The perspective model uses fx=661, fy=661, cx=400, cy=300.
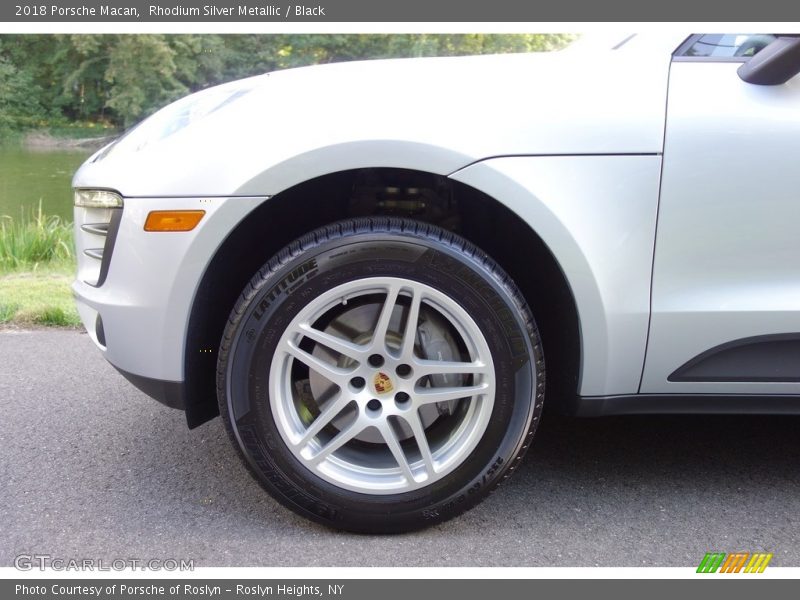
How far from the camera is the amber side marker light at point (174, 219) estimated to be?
173 cm

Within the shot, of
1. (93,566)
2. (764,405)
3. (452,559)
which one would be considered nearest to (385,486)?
(452,559)

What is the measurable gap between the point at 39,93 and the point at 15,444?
25.4m

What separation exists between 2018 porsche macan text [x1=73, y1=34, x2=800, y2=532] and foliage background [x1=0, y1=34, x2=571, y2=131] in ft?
66.3

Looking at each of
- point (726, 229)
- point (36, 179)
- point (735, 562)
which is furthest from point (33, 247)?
point (36, 179)

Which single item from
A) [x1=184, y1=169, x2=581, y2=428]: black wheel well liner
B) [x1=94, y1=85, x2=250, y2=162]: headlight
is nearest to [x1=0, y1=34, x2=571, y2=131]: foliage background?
[x1=94, y1=85, x2=250, y2=162]: headlight

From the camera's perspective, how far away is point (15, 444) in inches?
94.1

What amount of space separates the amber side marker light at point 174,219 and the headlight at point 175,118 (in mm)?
253

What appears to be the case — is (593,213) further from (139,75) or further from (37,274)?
(139,75)

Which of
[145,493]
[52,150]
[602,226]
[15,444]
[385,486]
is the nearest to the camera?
[602,226]

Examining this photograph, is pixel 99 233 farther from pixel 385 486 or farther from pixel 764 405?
pixel 764 405

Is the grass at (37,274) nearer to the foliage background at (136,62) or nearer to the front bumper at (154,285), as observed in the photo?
the front bumper at (154,285)

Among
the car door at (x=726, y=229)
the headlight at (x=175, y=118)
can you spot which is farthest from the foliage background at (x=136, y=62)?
the car door at (x=726, y=229)

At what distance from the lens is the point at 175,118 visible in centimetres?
196

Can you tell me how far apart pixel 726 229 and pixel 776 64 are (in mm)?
437
